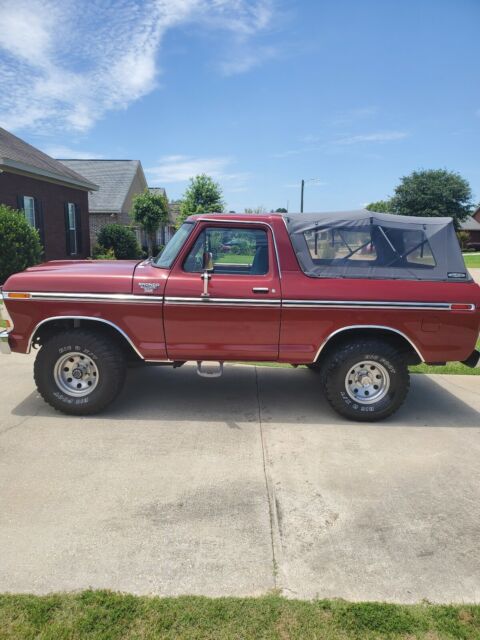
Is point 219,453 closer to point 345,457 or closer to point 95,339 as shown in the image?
point 345,457

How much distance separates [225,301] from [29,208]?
14401 millimetres

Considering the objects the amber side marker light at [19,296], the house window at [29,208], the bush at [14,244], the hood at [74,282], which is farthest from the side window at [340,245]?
the house window at [29,208]

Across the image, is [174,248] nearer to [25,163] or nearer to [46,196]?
[25,163]

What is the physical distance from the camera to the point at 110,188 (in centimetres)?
2870

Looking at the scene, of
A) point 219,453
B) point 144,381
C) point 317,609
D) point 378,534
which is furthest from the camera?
point 144,381

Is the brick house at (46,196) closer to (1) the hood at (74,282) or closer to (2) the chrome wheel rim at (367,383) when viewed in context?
(1) the hood at (74,282)

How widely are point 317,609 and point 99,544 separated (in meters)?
1.33

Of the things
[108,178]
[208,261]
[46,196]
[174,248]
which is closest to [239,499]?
[208,261]

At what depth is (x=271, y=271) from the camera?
471cm

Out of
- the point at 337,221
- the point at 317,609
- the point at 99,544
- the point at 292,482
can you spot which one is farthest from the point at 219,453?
the point at 337,221

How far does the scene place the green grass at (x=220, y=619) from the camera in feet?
7.39

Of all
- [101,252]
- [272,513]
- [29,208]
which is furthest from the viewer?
[101,252]

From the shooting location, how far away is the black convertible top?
472 centimetres

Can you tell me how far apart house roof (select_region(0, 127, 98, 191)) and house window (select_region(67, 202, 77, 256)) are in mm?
953
